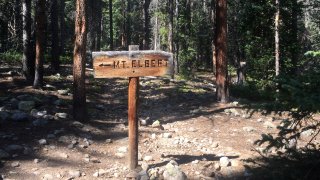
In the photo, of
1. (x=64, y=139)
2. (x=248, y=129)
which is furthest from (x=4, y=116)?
(x=248, y=129)

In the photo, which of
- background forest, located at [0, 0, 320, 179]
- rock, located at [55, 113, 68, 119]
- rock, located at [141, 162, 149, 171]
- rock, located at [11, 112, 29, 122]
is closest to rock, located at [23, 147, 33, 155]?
rock, located at [11, 112, 29, 122]

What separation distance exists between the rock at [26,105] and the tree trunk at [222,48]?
6576 millimetres

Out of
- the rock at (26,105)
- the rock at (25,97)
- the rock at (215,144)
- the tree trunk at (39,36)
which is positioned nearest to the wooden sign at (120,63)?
the rock at (215,144)

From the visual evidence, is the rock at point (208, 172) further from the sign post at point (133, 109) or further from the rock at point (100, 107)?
the rock at point (100, 107)

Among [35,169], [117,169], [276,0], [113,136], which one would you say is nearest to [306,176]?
[117,169]

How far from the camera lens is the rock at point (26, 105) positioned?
1172cm

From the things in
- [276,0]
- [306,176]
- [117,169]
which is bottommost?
[117,169]

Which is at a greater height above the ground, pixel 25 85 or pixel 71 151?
pixel 25 85

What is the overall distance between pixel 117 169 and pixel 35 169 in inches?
64.1

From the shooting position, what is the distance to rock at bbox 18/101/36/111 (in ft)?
38.5

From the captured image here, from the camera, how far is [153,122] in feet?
38.3

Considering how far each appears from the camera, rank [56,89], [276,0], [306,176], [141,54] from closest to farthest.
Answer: [306,176] → [141,54] → [56,89] → [276,0]

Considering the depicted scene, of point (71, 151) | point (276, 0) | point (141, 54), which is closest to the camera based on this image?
point (141, 54)

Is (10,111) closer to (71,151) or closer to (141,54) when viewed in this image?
(71,151)
